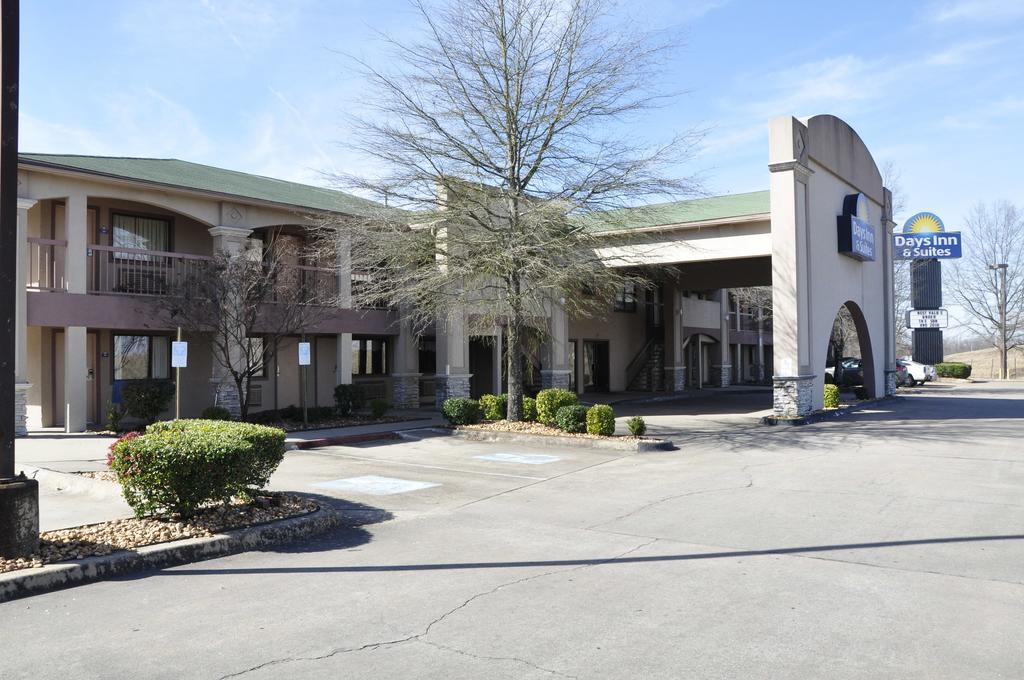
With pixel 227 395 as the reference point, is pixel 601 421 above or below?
below

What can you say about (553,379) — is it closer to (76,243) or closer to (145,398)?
(145,398)

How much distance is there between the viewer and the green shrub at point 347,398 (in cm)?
2155

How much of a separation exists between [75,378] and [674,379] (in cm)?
2527

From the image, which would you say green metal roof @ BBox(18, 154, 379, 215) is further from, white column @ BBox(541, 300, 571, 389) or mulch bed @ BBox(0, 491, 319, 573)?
mulch bed @ BBox(0, 491, 319, 573)

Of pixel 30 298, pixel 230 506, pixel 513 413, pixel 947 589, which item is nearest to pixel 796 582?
pixel 947 589

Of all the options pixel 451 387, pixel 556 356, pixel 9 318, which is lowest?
pixel 451 387

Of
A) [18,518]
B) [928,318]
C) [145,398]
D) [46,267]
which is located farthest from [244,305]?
[928,318]

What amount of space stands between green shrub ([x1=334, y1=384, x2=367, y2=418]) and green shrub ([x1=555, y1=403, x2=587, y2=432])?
22.1 feet

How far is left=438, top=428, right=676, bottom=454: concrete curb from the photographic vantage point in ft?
51.6

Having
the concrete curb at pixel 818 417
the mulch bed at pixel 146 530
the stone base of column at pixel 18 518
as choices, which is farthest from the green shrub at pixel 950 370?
the stone base of column at pixel 18 518

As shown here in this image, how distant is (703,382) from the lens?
42.1m

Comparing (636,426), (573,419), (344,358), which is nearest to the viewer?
(636,426)

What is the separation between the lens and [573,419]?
57.4 feet

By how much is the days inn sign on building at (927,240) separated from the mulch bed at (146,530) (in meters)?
35.9
